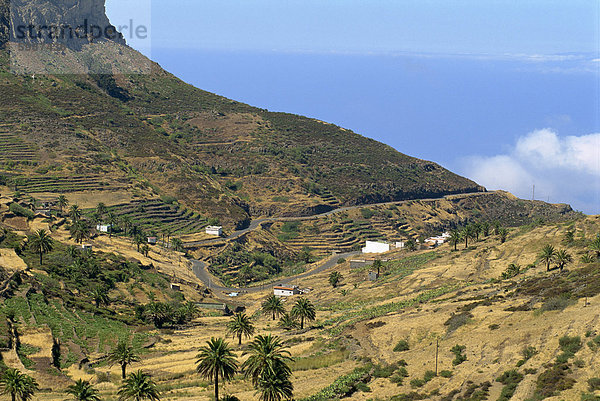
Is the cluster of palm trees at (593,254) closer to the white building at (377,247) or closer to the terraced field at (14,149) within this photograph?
the white building at (377,247)

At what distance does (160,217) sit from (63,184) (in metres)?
21.2

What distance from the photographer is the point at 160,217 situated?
6102 inches

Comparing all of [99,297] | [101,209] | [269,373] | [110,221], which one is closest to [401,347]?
[269,373]

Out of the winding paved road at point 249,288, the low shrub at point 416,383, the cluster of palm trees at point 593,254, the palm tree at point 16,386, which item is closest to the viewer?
the palm tree at point 16,386

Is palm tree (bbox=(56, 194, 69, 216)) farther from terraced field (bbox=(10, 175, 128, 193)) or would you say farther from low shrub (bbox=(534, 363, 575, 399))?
low shrub (bbox=(534, 363, 575, 399))

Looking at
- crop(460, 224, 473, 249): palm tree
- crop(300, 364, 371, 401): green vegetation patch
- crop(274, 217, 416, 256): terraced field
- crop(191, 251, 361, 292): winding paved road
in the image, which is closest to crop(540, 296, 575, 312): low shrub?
crop(300, 364, 371, 401): green vegetation patch

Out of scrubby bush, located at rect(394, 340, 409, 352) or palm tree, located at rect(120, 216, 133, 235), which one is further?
palm tree, located at rect(120, 216, 133, 235)

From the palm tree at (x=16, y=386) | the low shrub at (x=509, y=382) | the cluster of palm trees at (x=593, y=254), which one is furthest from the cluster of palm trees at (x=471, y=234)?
the palm tree at (x=16, y=386)

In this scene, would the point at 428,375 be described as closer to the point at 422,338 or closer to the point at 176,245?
the point at 422,338

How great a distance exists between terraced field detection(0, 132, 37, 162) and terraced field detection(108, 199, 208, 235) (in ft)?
85.2

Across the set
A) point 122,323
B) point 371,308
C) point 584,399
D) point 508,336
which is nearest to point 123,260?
point 122,323

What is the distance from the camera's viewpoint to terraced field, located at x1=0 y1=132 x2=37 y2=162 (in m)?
157

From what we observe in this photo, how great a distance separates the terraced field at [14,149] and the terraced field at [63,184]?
947cm

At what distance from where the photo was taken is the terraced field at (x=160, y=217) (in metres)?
149
